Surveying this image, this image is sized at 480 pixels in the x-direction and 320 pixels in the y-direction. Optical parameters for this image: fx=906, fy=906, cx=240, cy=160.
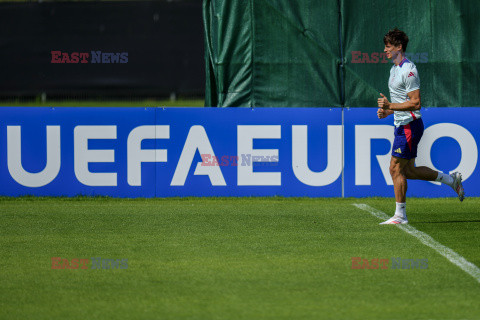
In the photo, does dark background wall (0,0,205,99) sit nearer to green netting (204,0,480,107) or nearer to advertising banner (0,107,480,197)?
green netting (204,0,480,107)

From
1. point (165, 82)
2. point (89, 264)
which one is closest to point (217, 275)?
point (89, 264)

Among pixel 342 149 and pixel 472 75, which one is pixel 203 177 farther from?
pixel 472 75

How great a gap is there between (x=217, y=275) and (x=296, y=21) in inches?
266

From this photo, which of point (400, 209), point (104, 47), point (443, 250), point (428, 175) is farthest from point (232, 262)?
point (104, 47)

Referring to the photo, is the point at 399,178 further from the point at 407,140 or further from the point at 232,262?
the point at 232,262

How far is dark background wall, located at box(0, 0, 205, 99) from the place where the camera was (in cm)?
1961

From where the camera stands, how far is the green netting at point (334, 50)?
42.4 feet

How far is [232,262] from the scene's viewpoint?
24.7ft
